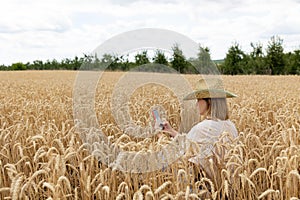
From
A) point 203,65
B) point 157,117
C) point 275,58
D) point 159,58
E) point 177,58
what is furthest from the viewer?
point 275,58

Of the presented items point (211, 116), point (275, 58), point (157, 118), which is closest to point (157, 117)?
point (157, 118)

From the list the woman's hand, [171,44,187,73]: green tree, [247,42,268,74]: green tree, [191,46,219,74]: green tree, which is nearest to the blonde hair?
the woman's hand

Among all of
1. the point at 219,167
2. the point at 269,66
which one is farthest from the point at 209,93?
the point at 269,66

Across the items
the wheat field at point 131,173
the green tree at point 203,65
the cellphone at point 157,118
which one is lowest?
the wheat field at point 131,173

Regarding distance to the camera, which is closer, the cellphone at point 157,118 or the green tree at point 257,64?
the cellphone at point 157,118

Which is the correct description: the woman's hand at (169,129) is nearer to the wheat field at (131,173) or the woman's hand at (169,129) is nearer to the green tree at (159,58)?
the wheat field at (131,173)

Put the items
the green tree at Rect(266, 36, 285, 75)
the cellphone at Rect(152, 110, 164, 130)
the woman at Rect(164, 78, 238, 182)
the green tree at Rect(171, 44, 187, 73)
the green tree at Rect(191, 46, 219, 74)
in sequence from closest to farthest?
the woman at Rect(164, 78, 238, 182) < the cellphone at Rect(152, 110, 164, 130) < the green tree at Rect(171, 44, 187, 73) < the green tree at Rect(191, 46, 219, 74) < the green tree at Rect(266, 36, 285, 75)

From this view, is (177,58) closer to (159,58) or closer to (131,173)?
(159,58)

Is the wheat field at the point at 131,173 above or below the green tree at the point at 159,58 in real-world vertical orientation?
below

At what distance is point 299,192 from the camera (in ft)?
9.53

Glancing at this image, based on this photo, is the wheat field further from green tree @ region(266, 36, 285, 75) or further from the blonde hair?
green tree @ region(266, 36, 285, 75)

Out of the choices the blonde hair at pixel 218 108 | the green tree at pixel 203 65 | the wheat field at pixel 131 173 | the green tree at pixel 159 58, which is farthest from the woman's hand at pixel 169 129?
the green tree at pixel 203 65

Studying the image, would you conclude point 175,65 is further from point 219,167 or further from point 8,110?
point 8,110

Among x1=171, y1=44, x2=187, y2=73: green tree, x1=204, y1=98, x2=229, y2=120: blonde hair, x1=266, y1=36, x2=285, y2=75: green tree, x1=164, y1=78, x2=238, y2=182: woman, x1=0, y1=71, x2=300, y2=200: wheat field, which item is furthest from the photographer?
x1=266, y1=36, x2=285, y2=75: green tree
